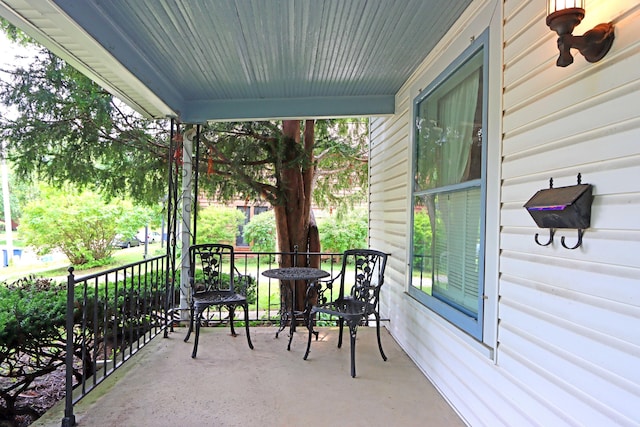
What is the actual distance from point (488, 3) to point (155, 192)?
5.22 m

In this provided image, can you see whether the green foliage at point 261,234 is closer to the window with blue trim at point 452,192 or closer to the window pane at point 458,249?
the window with blue trim at point 452,192

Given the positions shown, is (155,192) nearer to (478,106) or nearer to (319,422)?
(319,422)

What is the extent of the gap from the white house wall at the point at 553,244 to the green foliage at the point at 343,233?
30.7 ft

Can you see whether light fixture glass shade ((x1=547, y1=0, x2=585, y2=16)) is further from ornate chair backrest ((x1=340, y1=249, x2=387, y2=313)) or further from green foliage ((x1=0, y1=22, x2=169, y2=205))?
green foliage ((x1=0, y1=22, x2=169, y2=205))

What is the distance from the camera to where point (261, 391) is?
98.2 inches

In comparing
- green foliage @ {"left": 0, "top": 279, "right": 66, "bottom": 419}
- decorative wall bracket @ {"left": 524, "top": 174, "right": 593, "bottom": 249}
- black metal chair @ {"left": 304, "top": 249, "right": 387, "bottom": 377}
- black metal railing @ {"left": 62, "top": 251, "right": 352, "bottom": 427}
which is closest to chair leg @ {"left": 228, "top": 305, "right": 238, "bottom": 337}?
black metal railing @ {"left": 62, "top": 251, "right": 352, "bottom": 427}

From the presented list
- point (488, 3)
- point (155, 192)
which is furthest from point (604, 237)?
point (155, 192)

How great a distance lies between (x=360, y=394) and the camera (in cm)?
246

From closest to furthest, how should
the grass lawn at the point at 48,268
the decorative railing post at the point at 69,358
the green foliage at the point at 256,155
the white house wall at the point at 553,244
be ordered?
the white house wall at the point at 553,244, the decorative railing post at the point at 69,358, the green foliage at the point at 256,155, the grass lawn at the point at 48,268

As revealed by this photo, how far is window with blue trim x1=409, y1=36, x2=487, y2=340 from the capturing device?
6.92 feet

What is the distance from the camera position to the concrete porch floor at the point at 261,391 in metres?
2.15

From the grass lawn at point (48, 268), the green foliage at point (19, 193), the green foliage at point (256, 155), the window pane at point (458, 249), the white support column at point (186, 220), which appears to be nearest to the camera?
the window pane at point (458, 249)

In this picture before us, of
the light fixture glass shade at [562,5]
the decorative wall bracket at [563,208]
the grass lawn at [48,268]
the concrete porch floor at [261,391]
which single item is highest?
the light fixture glass shade at [562,5]

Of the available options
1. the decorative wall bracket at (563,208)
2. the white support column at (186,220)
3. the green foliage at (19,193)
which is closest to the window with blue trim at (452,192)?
the decorative wall bracket at (563,208)
